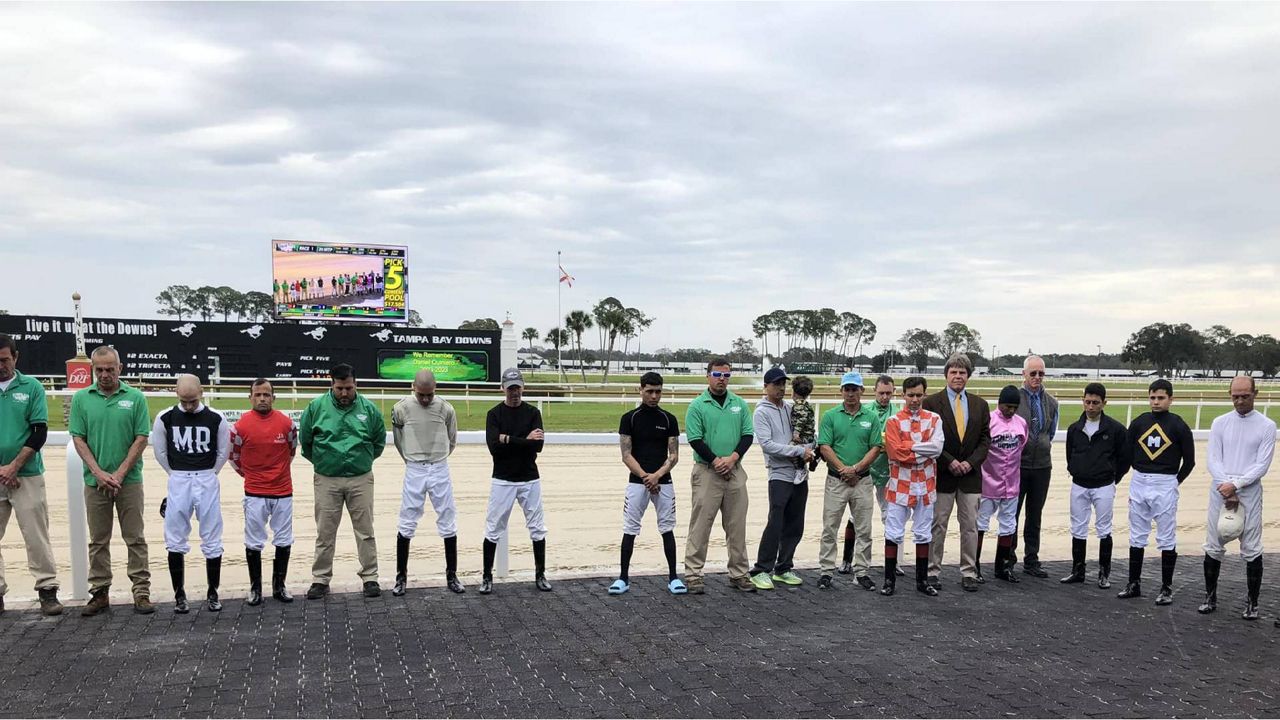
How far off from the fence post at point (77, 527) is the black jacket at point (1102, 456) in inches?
295

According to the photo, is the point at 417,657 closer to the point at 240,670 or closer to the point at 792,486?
the point at 240,670

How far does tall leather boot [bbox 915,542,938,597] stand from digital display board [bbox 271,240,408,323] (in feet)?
104

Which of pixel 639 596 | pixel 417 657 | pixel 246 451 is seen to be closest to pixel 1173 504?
pixel 639 596

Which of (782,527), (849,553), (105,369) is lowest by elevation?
(849,553)

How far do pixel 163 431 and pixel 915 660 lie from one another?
5.16m

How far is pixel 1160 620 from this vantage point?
17.5ft

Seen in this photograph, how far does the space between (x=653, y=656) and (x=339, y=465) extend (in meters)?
2.79

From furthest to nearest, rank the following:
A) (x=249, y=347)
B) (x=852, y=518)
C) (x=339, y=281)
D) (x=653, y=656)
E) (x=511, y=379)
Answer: (x=339, y=281) → (x=249, y=347) → (x=852, y=518) → (x=511, y=379) → (x=653, y=656)

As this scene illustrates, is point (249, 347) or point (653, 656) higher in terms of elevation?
point (249, 347)

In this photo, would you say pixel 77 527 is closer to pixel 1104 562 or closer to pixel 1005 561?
pixel 1005 561

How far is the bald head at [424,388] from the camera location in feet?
19.3

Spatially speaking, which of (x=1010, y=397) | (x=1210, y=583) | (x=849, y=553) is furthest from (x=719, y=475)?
(x=1210, y=583)

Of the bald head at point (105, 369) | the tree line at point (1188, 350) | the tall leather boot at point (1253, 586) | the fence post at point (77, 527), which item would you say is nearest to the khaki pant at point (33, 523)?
the fence post at point (77, 527)

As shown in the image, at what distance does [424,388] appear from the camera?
19.5 feet
